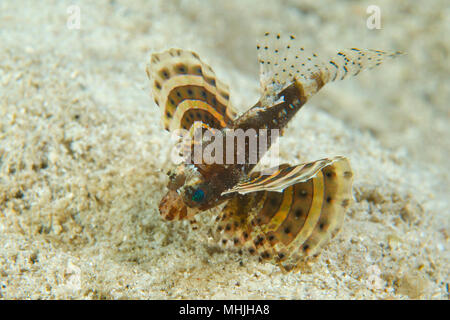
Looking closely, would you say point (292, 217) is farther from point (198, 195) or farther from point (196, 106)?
point (196, 106)

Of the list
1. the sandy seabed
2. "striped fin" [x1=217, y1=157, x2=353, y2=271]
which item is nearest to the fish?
"striped fin" [x1=217, y1=157, x2=353, y2=271]

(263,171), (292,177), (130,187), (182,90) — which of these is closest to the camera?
(292,177)

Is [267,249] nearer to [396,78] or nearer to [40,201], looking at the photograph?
[40,201]

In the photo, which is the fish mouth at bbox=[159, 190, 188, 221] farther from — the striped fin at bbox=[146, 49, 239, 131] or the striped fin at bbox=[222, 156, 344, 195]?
the striped fin at bbox=[146, 49, 239, 131]

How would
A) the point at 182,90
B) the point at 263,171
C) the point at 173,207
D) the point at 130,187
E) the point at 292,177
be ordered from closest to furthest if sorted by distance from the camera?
the point at 292,177 → the point at 173,207 → the point at 263,171 → the point at 182,90 → the point at 130,187

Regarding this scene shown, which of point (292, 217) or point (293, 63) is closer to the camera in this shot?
point (292, 217)

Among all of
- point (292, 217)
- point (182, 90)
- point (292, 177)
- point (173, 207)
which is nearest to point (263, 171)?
point (292, 217)

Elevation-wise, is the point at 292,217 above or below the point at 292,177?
below
